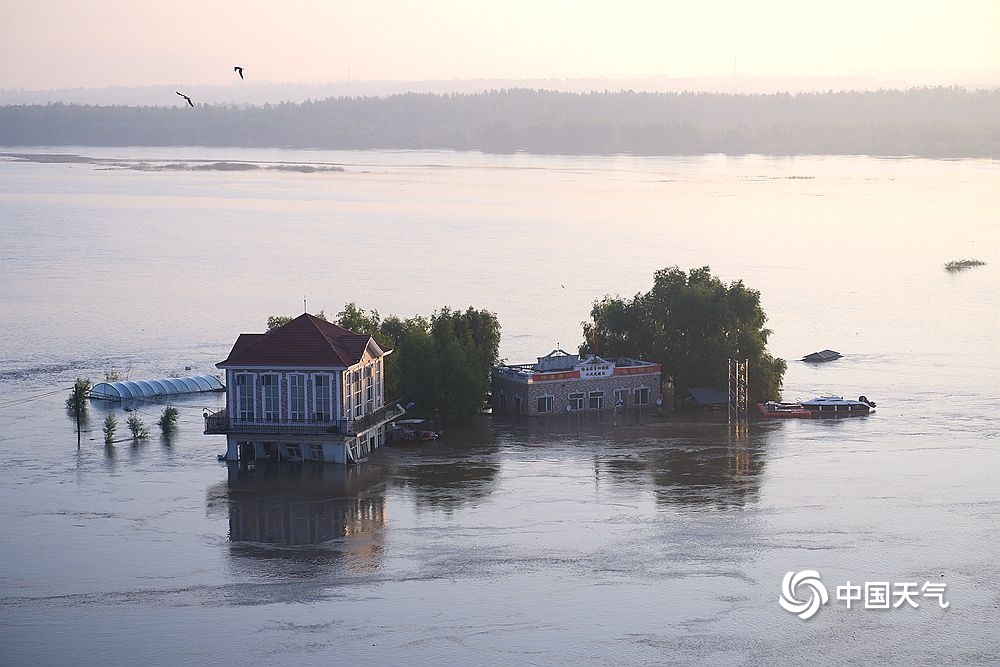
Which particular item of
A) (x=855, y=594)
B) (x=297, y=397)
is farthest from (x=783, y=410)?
(x=855, y=594)

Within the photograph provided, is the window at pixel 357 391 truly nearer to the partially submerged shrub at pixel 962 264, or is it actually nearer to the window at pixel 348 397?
the window at pixel 348 397

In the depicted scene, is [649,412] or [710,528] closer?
[710,528]

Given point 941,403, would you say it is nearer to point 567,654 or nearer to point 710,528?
point 710,528

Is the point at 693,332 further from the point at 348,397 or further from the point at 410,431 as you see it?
the point at 348,397

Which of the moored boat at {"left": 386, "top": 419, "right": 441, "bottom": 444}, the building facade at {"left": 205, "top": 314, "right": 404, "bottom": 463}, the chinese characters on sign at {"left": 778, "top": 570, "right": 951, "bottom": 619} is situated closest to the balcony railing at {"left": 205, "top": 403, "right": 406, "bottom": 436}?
the building facade at {"left": 205, "top": 314, "right": 404, "bottom": 463}

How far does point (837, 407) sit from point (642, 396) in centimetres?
398

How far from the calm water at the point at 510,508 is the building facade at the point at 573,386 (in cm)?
107

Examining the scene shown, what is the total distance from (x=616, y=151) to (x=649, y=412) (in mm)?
124929

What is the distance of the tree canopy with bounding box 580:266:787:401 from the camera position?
103ft

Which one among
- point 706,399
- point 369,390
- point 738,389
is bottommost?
point 706,399

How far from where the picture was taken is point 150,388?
3206cm

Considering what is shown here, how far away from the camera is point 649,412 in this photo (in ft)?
100

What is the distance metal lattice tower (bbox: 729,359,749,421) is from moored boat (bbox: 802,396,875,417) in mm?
1248

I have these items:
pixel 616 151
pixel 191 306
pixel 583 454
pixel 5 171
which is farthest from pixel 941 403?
pixel 616 151
